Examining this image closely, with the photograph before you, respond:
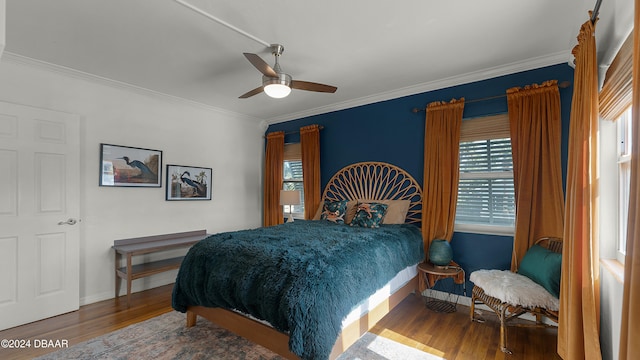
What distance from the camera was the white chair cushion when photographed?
7.31 feet

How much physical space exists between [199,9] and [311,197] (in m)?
3.04

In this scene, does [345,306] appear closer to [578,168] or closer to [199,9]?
[578,168]

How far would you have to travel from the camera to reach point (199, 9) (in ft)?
6.88

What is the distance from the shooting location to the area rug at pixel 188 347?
7.41ft

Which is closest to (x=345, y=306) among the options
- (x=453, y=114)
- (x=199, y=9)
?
(x=199, y=9)

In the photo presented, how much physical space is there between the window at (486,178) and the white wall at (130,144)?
3516 mm

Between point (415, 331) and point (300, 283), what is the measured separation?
59.5 inches

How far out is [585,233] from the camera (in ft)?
5.80

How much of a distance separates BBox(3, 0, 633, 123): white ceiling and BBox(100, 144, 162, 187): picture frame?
86cm

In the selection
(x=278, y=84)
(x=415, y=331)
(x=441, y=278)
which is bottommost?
(x=415, y=331)

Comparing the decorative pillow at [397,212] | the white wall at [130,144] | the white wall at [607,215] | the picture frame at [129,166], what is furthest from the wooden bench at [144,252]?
the white wall at [607,215]

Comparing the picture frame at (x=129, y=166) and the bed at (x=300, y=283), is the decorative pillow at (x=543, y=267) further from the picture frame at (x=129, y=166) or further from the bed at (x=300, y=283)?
the picture frame at (x=129, y=166)

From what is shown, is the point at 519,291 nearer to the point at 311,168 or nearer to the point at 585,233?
the point at 585,233

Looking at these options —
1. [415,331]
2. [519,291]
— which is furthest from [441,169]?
[415,331]
